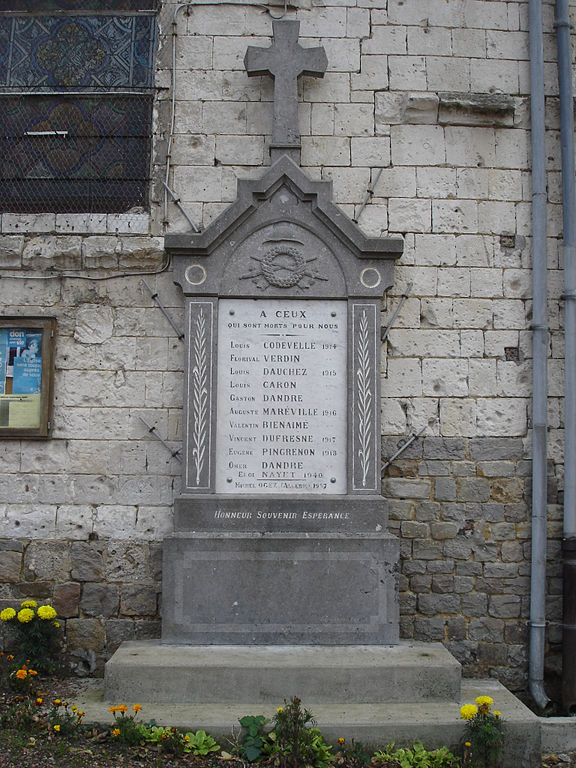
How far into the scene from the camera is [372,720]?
153 inches

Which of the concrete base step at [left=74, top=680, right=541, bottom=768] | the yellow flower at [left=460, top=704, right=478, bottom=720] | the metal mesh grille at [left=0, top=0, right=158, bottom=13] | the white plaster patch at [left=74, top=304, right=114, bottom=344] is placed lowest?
the concrete base step at [left=74, top=680, right=541, bottom=768]

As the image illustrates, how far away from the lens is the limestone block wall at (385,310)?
510 centimetres

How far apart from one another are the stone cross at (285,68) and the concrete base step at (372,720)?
3.73 meters

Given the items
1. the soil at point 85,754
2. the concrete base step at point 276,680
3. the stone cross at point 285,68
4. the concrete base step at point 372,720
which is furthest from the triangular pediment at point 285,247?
the soil at point 85,754

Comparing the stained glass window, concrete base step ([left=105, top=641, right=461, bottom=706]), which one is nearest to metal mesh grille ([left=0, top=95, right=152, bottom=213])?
the stained glass window

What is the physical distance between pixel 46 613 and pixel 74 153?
11.3 feet

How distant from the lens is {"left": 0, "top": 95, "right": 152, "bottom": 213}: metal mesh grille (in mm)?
5570

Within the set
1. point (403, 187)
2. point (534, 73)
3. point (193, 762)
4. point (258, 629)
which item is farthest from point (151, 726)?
point (534, 73)

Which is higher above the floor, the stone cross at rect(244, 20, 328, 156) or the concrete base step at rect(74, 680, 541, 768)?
the stone cross at rect(244, 20, 328, 156)

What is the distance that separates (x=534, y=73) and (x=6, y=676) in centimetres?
555

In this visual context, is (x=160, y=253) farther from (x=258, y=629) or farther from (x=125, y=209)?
(x=258, y=629)

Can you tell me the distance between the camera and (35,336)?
5230 mm

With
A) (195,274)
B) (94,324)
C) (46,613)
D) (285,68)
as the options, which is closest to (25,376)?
(94,324)

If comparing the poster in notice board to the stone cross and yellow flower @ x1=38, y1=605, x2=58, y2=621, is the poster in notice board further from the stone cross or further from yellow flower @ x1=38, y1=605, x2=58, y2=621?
the stone cross
